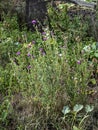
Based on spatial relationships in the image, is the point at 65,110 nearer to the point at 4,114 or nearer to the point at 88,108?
the point at 88,108

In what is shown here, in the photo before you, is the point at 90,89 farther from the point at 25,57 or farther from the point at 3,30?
the point at 3,30

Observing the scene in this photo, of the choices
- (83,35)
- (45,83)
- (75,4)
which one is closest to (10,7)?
(75,4)

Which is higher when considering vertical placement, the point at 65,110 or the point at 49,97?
the point at 49,97

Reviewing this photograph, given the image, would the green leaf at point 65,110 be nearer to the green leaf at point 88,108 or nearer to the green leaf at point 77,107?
the green leaf at point 77,107

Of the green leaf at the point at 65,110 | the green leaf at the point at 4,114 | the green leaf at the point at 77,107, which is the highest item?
the green leaf at the point at 77,107

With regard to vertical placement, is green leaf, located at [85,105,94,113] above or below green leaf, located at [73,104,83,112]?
below

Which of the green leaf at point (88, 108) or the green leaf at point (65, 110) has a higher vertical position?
the green leaf at point (88, 108)

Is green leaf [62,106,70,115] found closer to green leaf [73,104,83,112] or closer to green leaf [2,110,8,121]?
green leaf [73,104,83,112]

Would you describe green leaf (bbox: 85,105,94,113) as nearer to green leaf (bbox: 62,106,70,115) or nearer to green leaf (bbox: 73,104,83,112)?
green leaf (bbox: 73,104,83,112)

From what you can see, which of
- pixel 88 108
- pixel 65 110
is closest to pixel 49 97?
pixel 65 110

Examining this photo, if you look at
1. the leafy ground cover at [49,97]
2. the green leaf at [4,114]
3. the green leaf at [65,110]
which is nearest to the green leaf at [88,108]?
the leafy ground cover at [49,97]

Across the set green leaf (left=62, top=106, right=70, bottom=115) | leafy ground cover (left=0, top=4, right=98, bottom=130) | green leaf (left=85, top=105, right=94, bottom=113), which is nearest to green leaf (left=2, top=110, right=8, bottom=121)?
leafy ground cover (left=0, top=4, right=98, bottom=130)

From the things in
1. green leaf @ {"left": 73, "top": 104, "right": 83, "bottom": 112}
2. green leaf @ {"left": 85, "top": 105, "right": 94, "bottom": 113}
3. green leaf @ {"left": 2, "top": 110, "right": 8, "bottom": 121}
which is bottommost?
green leaf @ {"left": 2, "top": 110, "right": 8, "bottom": 121}

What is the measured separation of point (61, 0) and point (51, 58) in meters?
2.63
